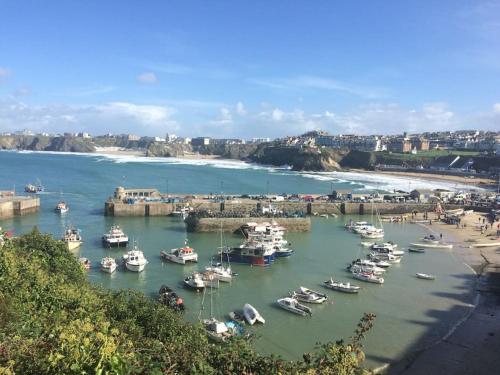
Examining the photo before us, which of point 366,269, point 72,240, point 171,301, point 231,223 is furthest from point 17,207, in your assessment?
point 366,269

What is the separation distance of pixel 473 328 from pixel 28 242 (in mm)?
21646

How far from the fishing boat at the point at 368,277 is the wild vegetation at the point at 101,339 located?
1695 centimetres

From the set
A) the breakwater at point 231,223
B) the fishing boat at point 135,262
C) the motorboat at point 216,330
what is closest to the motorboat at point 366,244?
the breakwater at point 231,223

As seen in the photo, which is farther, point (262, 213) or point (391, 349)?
point (262, 213)

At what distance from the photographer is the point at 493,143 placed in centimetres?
15300

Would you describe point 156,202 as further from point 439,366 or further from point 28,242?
point 439,366

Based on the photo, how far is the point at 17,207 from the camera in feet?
167

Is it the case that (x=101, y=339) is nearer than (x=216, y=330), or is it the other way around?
(x=101, y=339)

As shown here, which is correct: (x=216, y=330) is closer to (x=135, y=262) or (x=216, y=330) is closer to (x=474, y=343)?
(x=474, y=343)

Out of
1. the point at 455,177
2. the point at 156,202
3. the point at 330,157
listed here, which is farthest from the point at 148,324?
the point at 330,157

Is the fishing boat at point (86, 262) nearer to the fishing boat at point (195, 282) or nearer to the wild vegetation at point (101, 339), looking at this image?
the fishing boat at point (195, 282)

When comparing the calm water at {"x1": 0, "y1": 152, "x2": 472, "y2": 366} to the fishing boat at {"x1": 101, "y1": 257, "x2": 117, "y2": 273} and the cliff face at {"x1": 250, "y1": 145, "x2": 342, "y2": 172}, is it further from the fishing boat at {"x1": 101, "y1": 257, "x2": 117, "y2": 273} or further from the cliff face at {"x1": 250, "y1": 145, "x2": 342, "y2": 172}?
the cliff face at {"x1": 250, "y1": 145, "x2": 342, "y2": 172}

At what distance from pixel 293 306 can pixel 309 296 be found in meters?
1.72

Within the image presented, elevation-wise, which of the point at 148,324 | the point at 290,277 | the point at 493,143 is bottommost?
the point at 290,277
